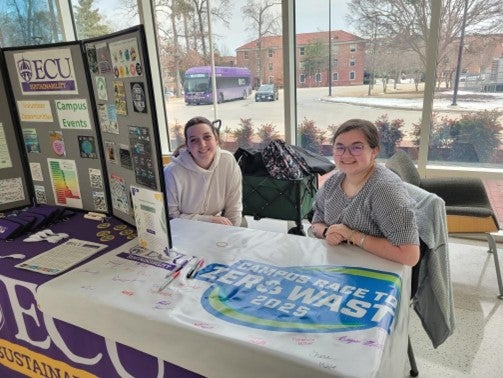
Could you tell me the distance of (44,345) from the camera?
119cm

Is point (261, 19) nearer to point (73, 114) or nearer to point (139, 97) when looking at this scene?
point (73, 114)

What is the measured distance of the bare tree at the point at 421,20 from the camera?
2.63m

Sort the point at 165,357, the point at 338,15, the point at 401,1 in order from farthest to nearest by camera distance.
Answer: the point at 338,15
the point at 401,1
the point at 165,357

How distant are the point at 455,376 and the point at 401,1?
248 cm

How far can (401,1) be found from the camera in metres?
2.78

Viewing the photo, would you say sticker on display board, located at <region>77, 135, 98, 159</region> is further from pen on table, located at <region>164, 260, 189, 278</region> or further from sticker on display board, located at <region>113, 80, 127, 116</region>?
pen on table, located at <region>164, 260, 189, 278</region>

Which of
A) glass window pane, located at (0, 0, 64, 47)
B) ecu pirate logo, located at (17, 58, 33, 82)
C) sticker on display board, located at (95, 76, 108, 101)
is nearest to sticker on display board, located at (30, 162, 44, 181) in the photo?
ecu pirate logo, located at (17, 58, 33, 82)

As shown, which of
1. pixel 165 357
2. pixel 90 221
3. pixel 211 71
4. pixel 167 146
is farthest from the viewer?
pixel 167 146

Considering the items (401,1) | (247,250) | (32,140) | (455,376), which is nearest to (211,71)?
(401,1)

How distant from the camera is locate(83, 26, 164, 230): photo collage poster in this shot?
1179 millimetres

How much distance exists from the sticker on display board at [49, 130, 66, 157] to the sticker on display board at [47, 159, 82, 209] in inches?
1.4

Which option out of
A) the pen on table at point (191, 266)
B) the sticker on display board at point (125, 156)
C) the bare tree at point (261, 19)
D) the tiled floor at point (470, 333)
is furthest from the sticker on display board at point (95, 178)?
the bare tree at point (261, 19)

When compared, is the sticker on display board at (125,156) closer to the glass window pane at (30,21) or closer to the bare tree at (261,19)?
the bare tree at (261,19)

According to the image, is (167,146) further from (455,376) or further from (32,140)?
(455,376)
